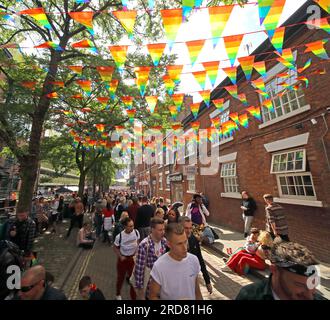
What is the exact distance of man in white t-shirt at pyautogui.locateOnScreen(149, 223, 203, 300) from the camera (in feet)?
6.22

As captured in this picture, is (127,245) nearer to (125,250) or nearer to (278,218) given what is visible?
(125,250)

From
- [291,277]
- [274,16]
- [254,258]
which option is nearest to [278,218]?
[254,258]

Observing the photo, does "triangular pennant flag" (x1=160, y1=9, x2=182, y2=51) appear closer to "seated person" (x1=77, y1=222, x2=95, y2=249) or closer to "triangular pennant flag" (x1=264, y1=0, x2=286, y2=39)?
"triangular pennant flag" (x1=264, y1=0, x2=286, y2=39)

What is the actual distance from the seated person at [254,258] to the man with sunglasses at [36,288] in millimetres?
4516

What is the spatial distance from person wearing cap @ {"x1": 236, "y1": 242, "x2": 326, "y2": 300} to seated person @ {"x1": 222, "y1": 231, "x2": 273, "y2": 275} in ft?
12.4

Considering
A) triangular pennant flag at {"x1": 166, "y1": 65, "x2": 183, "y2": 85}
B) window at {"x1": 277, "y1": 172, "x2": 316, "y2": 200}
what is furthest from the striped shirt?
triangular pennant flag at {"x1": 166, "y1": 65, "x2": 183, "y2": 85}

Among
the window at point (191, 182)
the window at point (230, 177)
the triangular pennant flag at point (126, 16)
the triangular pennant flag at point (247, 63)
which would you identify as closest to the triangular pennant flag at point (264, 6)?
the triangular pennant flag at point (247, 63)

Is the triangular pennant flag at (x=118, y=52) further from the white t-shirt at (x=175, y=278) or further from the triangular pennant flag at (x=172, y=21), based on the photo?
the white t-shirt at (x=175, y=278)

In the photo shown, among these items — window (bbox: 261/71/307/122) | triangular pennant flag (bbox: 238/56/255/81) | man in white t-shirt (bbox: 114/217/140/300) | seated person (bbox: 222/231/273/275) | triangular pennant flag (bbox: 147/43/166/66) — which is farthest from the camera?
window (bbox: 261/71/307/122)

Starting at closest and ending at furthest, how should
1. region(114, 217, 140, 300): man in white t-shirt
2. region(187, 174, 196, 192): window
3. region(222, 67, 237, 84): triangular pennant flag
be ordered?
region(114, 217, 140, 300): man in white t-shirt
region(222, 67, 237, 84): triangular pennant flag
region(187, 174, 196, 192): window

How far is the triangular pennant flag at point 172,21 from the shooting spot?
114 inches

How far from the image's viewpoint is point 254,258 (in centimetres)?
486
